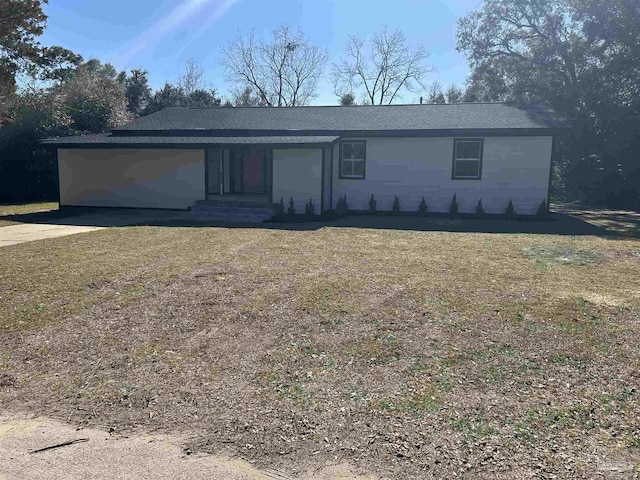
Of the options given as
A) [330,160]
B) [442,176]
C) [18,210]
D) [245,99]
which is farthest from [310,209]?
[245,99]

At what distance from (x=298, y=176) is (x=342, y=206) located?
1.86m

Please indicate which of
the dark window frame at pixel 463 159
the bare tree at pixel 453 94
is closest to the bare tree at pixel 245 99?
the bare tree at pixel 453 94

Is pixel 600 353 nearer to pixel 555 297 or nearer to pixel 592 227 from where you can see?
pixel 555 297

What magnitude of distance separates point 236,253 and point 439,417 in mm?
6119

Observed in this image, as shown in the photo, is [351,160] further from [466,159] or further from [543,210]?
[543,210]

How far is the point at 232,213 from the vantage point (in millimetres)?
15211

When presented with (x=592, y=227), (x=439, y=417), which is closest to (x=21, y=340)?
(x=439, y=417)

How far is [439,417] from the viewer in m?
3.31

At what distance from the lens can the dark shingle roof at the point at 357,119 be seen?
15.7 meters

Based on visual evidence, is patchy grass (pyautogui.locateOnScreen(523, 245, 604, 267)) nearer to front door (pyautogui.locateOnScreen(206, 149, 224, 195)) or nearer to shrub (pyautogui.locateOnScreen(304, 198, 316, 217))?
shrub (pyautogui.locateOnScreen(304, 198, 316, 217))

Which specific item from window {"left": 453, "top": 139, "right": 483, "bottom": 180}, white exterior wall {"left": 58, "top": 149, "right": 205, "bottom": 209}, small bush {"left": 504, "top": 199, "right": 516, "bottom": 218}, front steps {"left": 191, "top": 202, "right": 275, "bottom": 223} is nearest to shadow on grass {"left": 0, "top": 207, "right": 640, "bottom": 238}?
small bush {"left": 504, "top": 199, "right": 516, "bottom": 218}

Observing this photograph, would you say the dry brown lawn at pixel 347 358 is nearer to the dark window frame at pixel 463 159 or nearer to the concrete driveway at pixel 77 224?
the concrete driveway at pixel 77 224

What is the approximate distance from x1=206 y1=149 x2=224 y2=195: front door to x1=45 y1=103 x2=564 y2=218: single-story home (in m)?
0.04

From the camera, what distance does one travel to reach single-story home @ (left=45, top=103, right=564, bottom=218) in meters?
15.2
